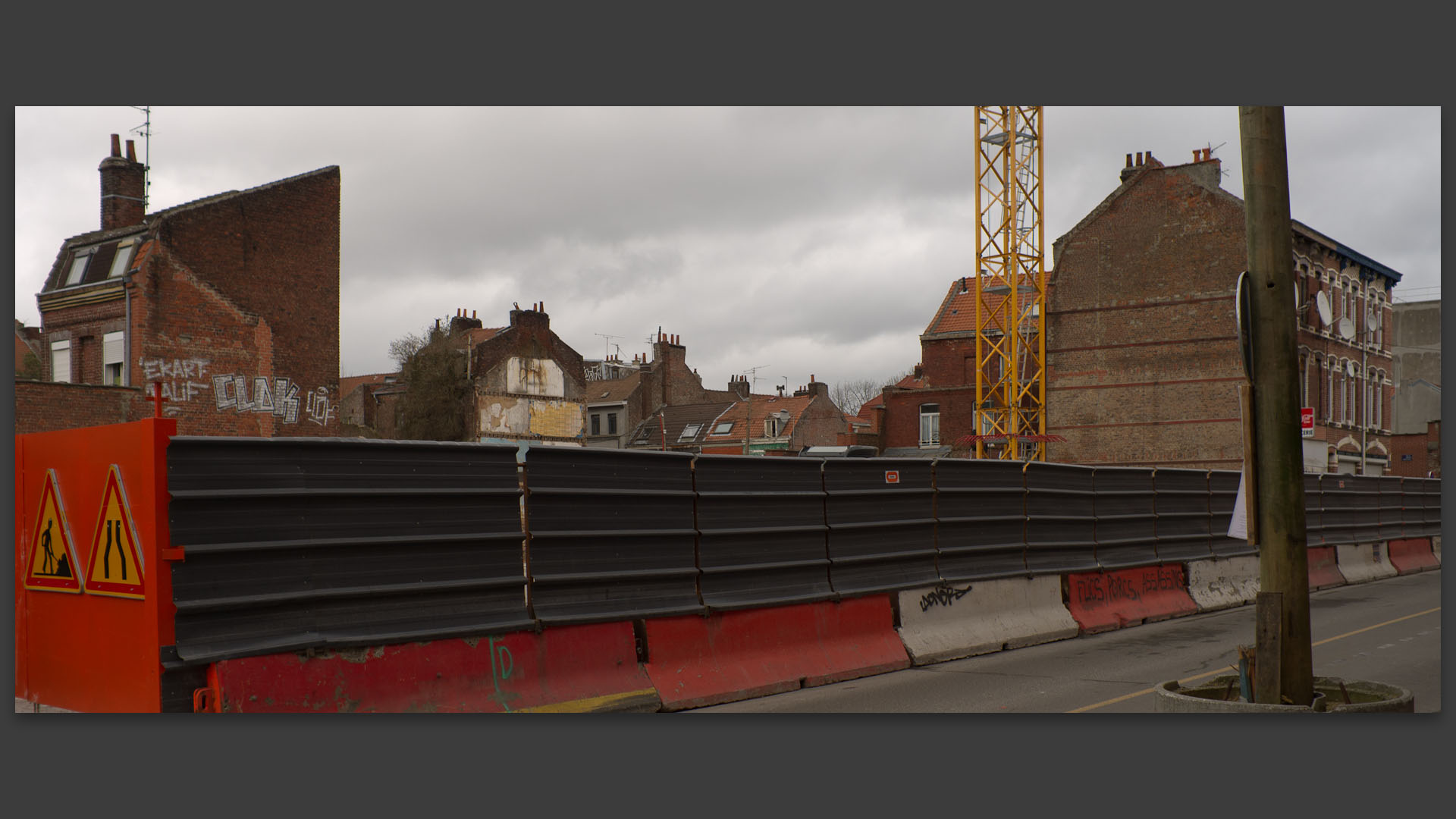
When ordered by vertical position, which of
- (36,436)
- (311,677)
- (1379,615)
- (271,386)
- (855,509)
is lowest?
(1379,615)

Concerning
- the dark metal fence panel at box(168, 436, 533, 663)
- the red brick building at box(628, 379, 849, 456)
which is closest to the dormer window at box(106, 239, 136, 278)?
the dark metal fence panel at box(168, 436, 533, 663)

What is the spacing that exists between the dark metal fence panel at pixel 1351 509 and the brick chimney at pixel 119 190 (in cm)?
3672

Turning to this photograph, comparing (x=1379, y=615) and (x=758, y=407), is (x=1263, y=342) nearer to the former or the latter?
(x=1379, y=615)

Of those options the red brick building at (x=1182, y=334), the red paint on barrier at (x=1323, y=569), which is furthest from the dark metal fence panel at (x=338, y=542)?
the red brick building at (x=1182, y=334)

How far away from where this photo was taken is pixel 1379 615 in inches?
701

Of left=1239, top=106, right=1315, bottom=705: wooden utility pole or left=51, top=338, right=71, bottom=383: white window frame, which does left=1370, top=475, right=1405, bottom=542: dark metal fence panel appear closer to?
left=1239, top=106, right=1315, bottom=705: wooden utility pole

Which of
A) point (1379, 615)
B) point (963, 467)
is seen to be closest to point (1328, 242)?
point (1379, 615)

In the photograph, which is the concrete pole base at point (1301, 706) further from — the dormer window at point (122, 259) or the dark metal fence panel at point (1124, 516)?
the dormer window at point (122, 259)

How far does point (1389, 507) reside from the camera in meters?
27.2

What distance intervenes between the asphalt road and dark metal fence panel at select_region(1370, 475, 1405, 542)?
9.17m

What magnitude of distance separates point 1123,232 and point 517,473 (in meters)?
43.6

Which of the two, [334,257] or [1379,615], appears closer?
[1379,615]

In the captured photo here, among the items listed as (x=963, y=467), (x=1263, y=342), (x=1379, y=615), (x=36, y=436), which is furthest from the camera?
(x=1379, y=615)

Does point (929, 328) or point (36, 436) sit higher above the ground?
point (929, 328)
